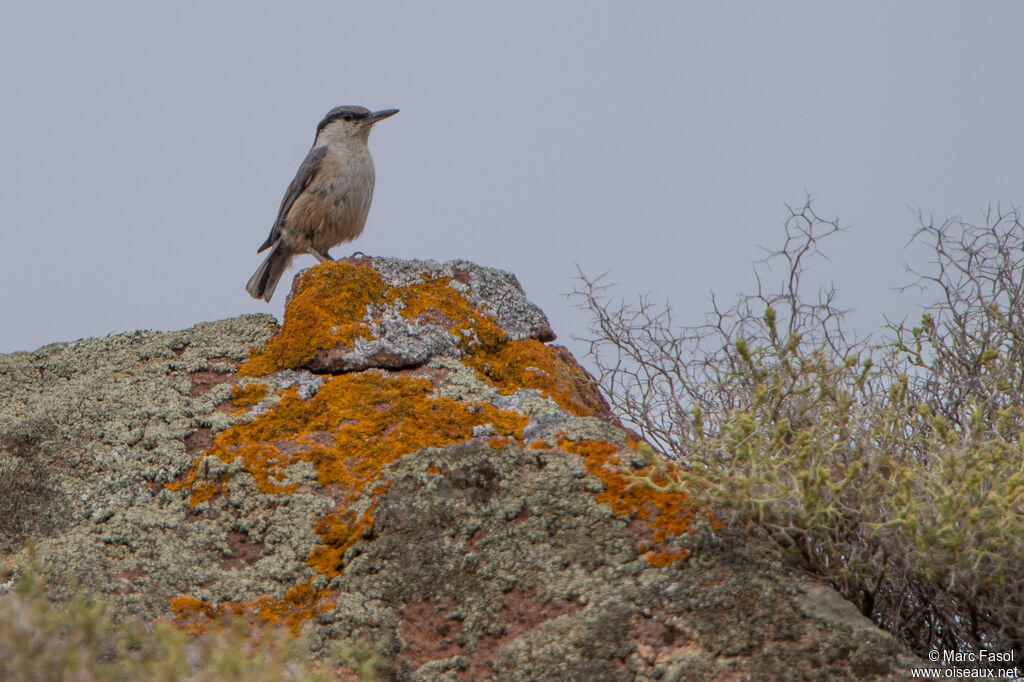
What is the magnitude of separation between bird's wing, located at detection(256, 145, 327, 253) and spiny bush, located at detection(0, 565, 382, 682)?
191 inches

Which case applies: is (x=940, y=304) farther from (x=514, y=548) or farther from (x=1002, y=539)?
(x=514, y=548)

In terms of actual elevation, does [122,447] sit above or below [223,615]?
above

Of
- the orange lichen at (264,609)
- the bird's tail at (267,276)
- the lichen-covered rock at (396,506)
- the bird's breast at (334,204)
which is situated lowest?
the orange lichen at (264,609)

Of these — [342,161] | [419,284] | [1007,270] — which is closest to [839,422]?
[1007,270]

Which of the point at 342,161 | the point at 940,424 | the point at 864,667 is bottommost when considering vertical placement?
the point at 864,667

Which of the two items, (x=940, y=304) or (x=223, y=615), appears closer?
(x=223, y=615)

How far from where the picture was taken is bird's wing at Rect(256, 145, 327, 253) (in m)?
7.56

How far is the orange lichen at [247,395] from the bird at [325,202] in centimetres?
351

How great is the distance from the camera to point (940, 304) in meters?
4.25

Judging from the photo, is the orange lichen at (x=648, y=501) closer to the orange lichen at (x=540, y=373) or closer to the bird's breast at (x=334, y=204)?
the orange lichen at (x=540, y=373)

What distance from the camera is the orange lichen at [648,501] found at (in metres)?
2.86

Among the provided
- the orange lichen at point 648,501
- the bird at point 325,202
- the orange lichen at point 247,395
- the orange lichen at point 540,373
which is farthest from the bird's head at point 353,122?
the orange lichen at point 648,501

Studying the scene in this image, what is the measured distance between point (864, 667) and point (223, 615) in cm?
164

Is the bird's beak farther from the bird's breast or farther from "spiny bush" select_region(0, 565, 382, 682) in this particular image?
"spiny bush" select_region(0, 565, 382, 682)
